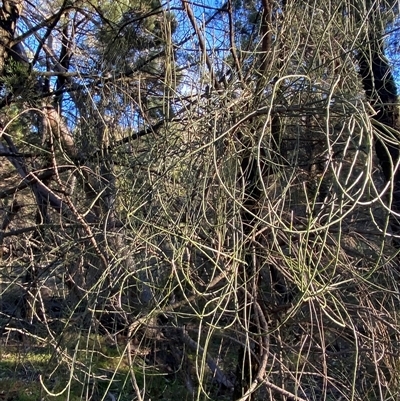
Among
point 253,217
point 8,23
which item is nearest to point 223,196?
point 253,217

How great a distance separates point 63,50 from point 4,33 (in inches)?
25.9

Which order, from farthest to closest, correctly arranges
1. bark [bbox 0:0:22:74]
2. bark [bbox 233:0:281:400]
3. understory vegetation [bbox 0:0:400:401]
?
bark [bbox 0:0:22:74]
bark [bbox 233:0:281:400]
understory vegetation [bbox 0:0:400:401]

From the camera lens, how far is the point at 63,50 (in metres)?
4.40

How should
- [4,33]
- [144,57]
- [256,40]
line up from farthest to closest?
1. [4,33]
2. [144,57]
3. [256,40]

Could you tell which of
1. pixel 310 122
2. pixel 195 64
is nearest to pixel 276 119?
pixel 310 122

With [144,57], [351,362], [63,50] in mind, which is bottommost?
[351,362]

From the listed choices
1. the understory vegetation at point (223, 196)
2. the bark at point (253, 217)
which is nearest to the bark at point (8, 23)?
the understory vegetation at point (223, 196)

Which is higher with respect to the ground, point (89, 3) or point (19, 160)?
point (89, 3)

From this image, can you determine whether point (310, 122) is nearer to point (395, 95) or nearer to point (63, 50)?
point (395, 95)

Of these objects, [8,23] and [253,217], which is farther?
[8,23]

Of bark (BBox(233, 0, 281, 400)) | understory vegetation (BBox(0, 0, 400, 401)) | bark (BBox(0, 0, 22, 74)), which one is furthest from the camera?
bark (BBox(0, 0, 22, 74))

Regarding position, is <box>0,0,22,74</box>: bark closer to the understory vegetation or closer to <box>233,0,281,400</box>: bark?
the understory vegetation

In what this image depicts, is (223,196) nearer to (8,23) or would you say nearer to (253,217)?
(253,217)

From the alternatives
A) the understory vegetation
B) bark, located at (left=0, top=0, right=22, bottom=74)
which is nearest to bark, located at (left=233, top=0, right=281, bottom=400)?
the understory vegetation
